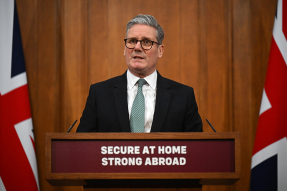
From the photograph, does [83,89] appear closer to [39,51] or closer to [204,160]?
[39,51]

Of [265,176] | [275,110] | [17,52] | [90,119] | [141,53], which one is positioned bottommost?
[265,176]

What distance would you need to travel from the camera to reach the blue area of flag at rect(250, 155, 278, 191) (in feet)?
6.66

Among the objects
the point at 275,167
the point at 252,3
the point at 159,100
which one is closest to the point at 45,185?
the point at 159,100

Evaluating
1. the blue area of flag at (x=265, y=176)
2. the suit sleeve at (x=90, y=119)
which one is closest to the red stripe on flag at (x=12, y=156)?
the suit sleeve at (x=90, y=119)

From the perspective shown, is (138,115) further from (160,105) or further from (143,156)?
(143,156)

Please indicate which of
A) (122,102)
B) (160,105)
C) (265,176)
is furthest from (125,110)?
(265,176)

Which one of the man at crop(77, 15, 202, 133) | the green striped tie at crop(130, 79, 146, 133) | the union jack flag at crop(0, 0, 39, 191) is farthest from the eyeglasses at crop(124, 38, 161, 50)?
the union jack flag at crop(0, 0, 39, 191)

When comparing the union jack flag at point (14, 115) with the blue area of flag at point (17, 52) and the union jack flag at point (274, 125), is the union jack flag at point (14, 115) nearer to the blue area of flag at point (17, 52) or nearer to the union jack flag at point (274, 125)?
the blue area of flag at point (17, 52)

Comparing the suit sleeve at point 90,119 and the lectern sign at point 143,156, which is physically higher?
the suit sleeve at point 90,119

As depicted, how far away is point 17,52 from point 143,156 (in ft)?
5.34

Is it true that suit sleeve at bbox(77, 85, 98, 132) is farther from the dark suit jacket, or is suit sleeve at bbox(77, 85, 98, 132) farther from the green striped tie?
the green striped tie

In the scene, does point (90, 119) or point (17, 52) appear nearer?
point (90, 119)

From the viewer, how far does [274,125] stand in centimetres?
211

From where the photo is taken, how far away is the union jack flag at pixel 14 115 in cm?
210
